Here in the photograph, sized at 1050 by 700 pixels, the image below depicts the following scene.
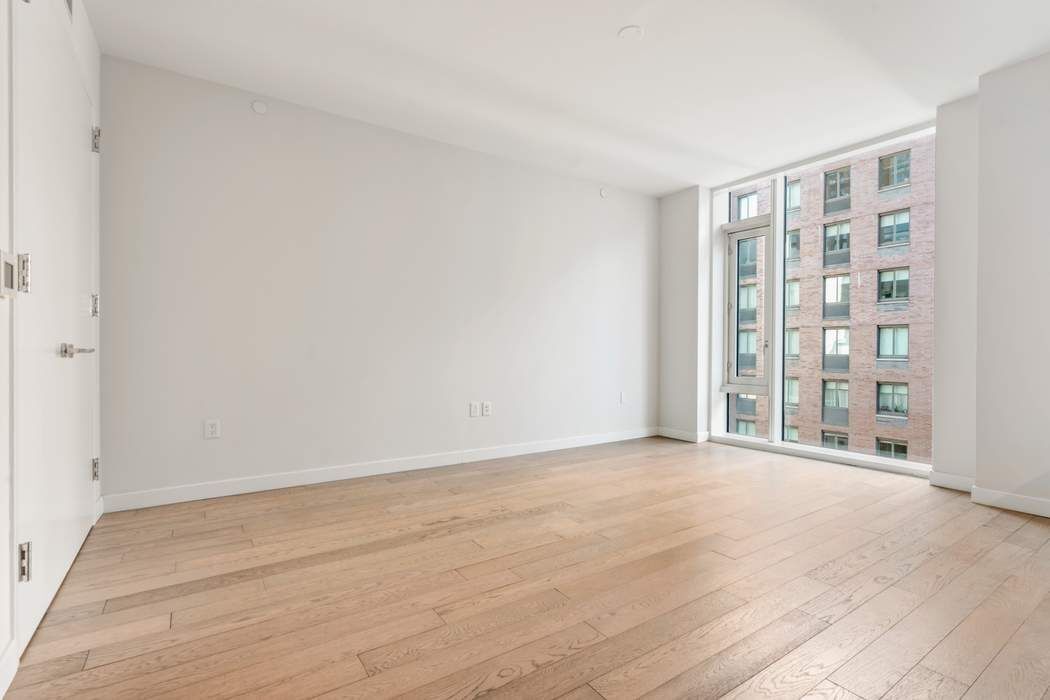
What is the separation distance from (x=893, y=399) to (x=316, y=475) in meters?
5.20

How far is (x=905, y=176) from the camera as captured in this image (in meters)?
4.69

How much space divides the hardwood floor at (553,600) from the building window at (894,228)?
122 inches

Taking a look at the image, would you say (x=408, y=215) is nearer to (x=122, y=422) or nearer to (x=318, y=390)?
(x=318, y=390)

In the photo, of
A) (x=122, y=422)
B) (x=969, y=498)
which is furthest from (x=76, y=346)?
(x=969, y=498)

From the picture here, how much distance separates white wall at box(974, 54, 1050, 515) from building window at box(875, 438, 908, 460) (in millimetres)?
922

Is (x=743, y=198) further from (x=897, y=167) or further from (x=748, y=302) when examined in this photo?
(x=897, y=167)

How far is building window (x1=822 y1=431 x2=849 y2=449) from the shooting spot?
463 cm

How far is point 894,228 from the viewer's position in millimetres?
5406

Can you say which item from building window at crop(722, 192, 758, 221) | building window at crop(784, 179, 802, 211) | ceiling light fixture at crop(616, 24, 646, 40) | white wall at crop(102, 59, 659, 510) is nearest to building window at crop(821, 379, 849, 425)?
building window at crop(784, 179, 802, 211)

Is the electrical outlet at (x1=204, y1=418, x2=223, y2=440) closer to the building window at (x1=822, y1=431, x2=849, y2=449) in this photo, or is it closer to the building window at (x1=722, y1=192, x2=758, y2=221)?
the building window at (x1=822, y1=431, x2=849, y2=449)

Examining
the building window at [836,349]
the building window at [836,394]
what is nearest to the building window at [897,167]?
the building window at [836,349]

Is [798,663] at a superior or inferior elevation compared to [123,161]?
inferior

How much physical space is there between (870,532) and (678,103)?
2985 mm

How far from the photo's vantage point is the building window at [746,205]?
5.32 meters
